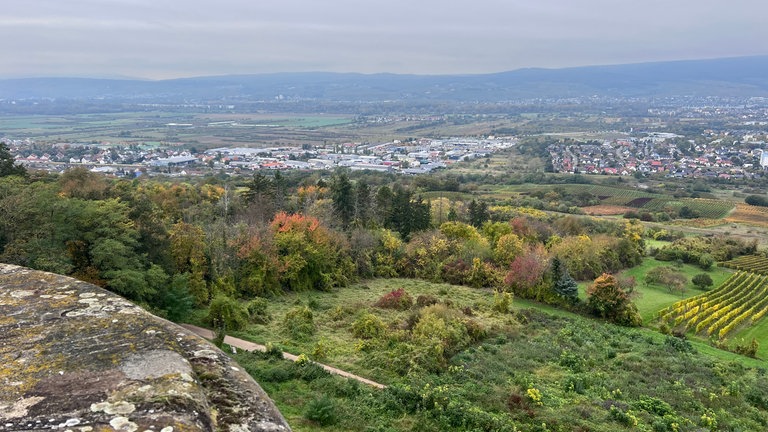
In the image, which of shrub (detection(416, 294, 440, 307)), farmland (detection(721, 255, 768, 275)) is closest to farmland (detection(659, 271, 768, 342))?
farmland (detection(721, 255, 768, 275))

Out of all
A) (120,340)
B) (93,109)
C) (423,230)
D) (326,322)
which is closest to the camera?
(120,340)

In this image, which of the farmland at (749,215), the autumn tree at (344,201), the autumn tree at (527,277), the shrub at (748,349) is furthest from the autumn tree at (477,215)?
the farmland at (749,215)

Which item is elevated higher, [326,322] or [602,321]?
[326,322]

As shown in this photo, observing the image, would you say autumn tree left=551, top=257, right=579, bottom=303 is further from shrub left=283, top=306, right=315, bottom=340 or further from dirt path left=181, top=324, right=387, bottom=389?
dirt path left=181, top=324, right=387, bottom=389

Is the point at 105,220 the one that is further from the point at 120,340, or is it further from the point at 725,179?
the point at 725,179

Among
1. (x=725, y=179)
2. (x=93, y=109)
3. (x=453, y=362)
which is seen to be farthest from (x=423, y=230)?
(x=93, y=109)

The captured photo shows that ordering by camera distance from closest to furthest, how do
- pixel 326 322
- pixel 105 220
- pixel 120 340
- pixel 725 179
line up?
1. pixel 120 340
2. pixel 105 220
3. pixel 326 322
4. pixel 725 179
